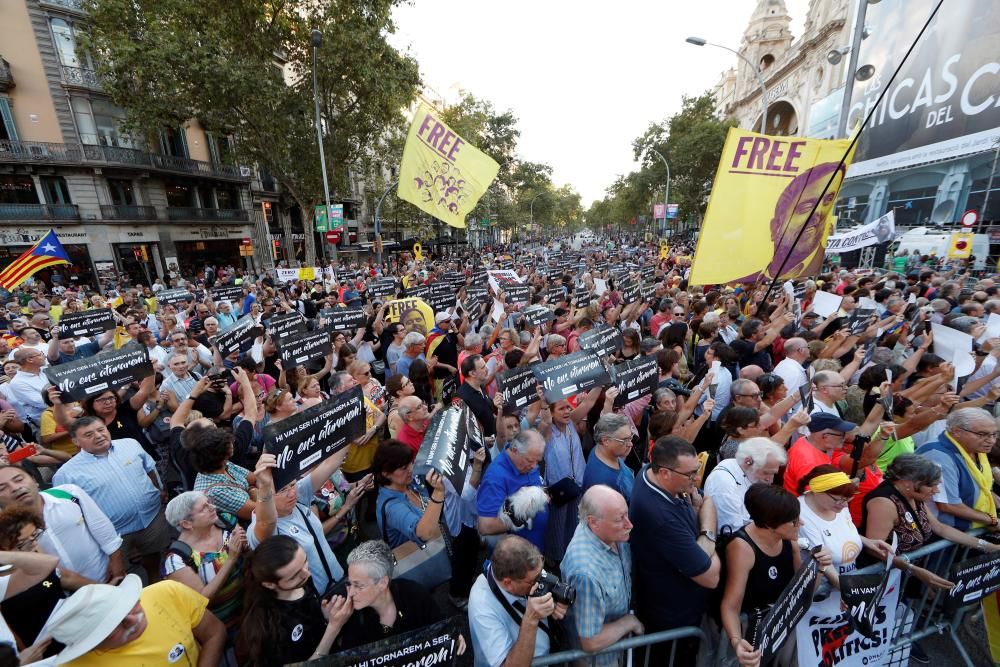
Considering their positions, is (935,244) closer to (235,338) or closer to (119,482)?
(235,338)

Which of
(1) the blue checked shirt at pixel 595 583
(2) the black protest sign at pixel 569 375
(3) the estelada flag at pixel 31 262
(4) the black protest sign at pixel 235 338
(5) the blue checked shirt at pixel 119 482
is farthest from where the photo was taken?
(3) the estelada flag at pixel 31 262

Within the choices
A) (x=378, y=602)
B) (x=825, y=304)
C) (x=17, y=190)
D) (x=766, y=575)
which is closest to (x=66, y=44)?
(x=17, y=190)

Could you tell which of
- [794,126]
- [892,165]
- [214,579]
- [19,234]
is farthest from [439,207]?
[794,126]

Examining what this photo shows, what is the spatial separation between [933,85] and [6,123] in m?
48.6

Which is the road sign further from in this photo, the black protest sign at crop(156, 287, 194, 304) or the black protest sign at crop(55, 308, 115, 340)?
the black protest sign at crop(55, 308, 115, 340)

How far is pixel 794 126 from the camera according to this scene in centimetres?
4581

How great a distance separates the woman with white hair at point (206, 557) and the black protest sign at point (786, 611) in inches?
115

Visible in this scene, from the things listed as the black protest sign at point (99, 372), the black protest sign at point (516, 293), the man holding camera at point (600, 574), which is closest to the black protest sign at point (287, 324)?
the black protest sign at point (99, 372)

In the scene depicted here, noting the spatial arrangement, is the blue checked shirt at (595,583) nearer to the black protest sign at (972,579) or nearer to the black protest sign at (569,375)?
the black protest sign at (569,375)

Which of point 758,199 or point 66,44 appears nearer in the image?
point 758,199

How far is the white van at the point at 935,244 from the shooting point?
17395 mm

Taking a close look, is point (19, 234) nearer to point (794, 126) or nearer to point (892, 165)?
point (892, 165)

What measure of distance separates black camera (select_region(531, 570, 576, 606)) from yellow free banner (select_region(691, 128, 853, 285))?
625 cm

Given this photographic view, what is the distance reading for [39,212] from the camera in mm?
23391
